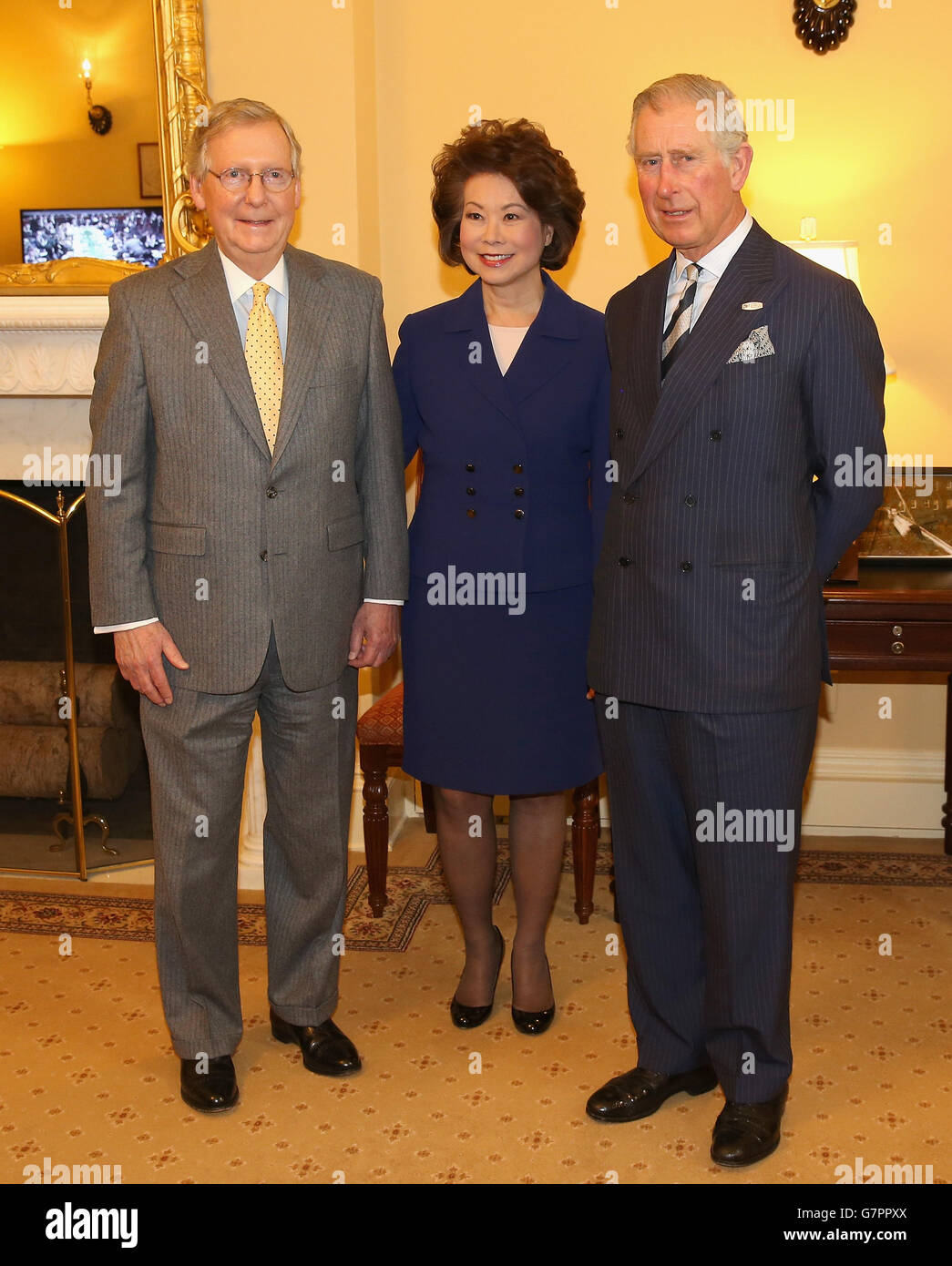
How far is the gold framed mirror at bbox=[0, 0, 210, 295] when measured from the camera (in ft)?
11.7

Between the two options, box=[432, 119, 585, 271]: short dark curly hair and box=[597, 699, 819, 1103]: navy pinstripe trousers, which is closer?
box=[597, 699, 819, 1103]: navy pinstripe trousers

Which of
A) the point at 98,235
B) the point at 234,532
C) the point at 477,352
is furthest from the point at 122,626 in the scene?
the point at 98,235

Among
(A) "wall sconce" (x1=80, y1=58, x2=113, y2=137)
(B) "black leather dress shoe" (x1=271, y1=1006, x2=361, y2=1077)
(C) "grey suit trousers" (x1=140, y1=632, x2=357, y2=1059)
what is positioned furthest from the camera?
(A) "wall sconce" (x1=80, y1=58, x2=113, y2=137)

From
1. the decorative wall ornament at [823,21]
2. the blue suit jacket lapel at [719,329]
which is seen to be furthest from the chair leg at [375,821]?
the decorative wall ornament at [823,21]

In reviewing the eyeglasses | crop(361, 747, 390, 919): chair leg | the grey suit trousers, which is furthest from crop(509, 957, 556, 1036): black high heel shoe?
the eyeglasses

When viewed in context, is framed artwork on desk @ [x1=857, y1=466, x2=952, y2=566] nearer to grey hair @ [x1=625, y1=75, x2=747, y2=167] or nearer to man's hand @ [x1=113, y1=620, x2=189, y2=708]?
grey hair @ [x1=625, y1=75, x2=747, y2=167]

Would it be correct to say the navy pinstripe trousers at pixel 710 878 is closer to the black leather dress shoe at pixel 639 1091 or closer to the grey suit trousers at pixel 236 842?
the black leather dress shoe at pixel 639 1091

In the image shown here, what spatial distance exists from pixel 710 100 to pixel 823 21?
6.26 ft

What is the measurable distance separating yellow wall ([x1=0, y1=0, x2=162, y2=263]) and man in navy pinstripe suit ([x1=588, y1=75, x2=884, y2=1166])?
1.78m

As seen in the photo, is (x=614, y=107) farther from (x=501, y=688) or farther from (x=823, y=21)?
(x=501, y=688)

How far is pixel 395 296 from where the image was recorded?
413 cm

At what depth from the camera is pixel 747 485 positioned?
87.4 inches
